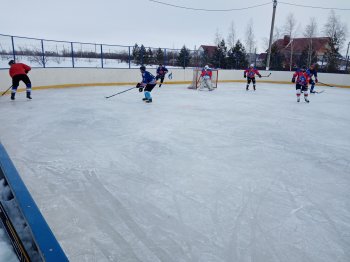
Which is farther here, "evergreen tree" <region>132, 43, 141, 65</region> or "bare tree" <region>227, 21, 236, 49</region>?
"bare tree" <region>227, 21, 236, 49</region>

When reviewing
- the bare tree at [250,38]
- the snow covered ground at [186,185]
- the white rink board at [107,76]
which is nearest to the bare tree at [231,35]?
the bare tree at [250,38]

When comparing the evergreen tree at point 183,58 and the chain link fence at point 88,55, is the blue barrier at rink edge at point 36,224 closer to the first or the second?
the chain link fence at point 88,55

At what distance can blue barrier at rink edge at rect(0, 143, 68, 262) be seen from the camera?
122 centimetres

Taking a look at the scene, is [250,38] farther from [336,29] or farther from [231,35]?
[336,29]

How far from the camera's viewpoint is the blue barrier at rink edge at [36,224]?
1.22 metres

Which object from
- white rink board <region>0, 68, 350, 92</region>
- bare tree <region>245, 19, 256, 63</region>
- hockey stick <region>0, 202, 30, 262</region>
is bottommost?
hockey stick <region>0, 202, 30, 262</region>

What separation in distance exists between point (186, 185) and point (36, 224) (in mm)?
1532

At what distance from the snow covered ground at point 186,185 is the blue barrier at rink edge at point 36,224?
0.40 metres

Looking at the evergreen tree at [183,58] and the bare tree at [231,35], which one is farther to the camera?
the bare tree at [231,35]

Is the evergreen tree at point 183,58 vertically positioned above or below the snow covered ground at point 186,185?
above

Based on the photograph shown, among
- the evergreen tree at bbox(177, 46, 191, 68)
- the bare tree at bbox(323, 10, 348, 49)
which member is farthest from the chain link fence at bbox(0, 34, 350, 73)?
the bare tree at bbox(323, 10, 348, 49)

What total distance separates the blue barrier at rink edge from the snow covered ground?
1.31 feet

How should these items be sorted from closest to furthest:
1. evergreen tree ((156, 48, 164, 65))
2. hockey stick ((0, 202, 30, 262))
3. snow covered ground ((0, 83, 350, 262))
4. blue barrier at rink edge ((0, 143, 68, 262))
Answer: blue barrier at rink edge ((0, 143, 68, 262)) < hockey stick ((0, 202, 30, 262)) < snow covered ground ((0, 83, 350, 262)) < evergreen tree ((156, 48, 164, 65))

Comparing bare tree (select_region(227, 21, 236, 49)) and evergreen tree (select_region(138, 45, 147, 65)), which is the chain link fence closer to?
evergreen tree (select_region(138, 45, 147, 65))
